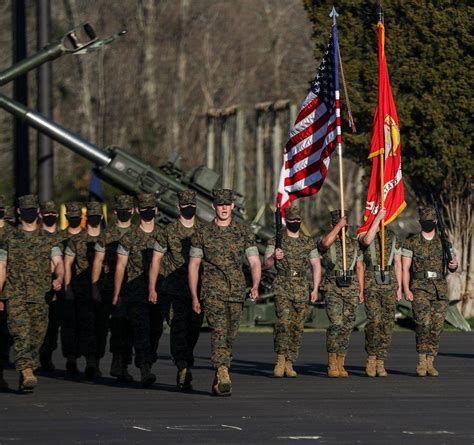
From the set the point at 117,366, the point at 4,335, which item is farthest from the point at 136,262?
the point at 4,335

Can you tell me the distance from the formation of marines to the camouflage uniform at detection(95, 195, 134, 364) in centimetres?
1

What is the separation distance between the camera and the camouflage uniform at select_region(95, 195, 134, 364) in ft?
60.2

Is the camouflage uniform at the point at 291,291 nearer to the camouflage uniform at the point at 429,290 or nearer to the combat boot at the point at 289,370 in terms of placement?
the combat boot at the point at 289,370

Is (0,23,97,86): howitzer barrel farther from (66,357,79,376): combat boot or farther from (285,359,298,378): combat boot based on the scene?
(285,359,298,378): combat boot

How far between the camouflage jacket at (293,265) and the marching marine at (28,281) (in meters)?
2.31

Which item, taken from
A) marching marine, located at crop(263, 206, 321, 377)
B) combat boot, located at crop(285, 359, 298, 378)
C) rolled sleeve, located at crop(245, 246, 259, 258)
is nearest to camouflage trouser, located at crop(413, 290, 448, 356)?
marching marine, located at crop(263, 206, 321, 377)

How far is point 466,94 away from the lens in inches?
1107

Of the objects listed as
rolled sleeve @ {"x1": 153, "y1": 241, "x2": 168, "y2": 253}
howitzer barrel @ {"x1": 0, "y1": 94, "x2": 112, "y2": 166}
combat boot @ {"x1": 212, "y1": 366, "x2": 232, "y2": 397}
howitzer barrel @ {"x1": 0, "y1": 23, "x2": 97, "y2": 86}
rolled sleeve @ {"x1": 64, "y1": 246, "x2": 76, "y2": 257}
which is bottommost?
combat boot @ {"x1": 212, "y1": 366, "x2": 232, "y2": 397}

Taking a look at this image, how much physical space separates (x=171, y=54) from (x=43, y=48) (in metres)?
40.3

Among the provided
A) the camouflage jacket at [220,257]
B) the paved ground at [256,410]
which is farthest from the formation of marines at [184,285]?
the paved ground at [256,410]

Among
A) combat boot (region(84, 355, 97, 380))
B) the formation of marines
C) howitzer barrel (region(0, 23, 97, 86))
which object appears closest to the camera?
the formation of marines

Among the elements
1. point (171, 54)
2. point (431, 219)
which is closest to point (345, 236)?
point (431, 219)

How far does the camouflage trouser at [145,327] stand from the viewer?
17.5 metres

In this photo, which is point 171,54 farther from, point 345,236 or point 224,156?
point 345,236
